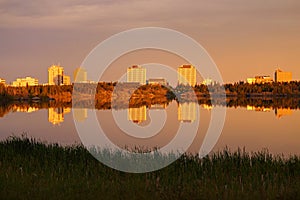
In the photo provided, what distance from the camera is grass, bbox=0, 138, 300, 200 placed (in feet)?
31.3

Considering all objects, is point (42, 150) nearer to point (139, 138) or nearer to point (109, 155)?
point (109, 155)

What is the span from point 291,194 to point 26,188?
6.06 meters

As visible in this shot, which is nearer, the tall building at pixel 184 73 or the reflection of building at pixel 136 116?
the tall building at pixel 184 73

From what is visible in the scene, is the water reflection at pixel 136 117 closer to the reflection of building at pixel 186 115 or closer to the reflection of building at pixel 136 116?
the reflection of building at pixel 136 116

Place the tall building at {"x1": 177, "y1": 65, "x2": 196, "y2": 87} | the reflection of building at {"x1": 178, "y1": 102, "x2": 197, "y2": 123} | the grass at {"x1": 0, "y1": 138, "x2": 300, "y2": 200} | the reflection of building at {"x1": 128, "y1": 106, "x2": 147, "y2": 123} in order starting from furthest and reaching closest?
the reflection of building at {"x1": 178, "y1": 102, "x2": 197, "y2": 123}, the reflection of building at {"x1": 128, "y1": 106, "x2": 147, "y2": 123}, the tall building at {"x1": 177, "y1": 65, "x2": 196, "y2": 87}, the grass at {"x1": 0, "y1": 138, "x2": 300, "y2": 200}

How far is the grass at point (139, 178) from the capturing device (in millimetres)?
9555

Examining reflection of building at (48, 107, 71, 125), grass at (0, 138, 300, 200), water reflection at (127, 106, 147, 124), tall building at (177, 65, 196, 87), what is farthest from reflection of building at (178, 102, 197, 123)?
grass at (0, 138, 300, 200)

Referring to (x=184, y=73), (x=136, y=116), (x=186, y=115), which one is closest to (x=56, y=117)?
(x=186, y=115)

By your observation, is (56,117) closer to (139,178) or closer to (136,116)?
(136,116)

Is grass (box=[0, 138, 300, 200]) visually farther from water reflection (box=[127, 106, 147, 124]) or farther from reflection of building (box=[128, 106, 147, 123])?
reflection of building (box=[128, 106, 147, 123])

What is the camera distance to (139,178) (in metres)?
12.2

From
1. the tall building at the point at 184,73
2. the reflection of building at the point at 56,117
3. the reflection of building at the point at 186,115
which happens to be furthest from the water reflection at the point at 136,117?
the reflection of building at the point at 56,117

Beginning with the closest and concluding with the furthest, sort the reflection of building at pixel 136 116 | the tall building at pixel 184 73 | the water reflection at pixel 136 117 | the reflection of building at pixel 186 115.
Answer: the tall building at pixel 184 73 → the water reflection at pixel 136 117 → the reflection of building at pixel 136 116 → the reflection of building at pixel 186 115

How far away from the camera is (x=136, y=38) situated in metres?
13.8
